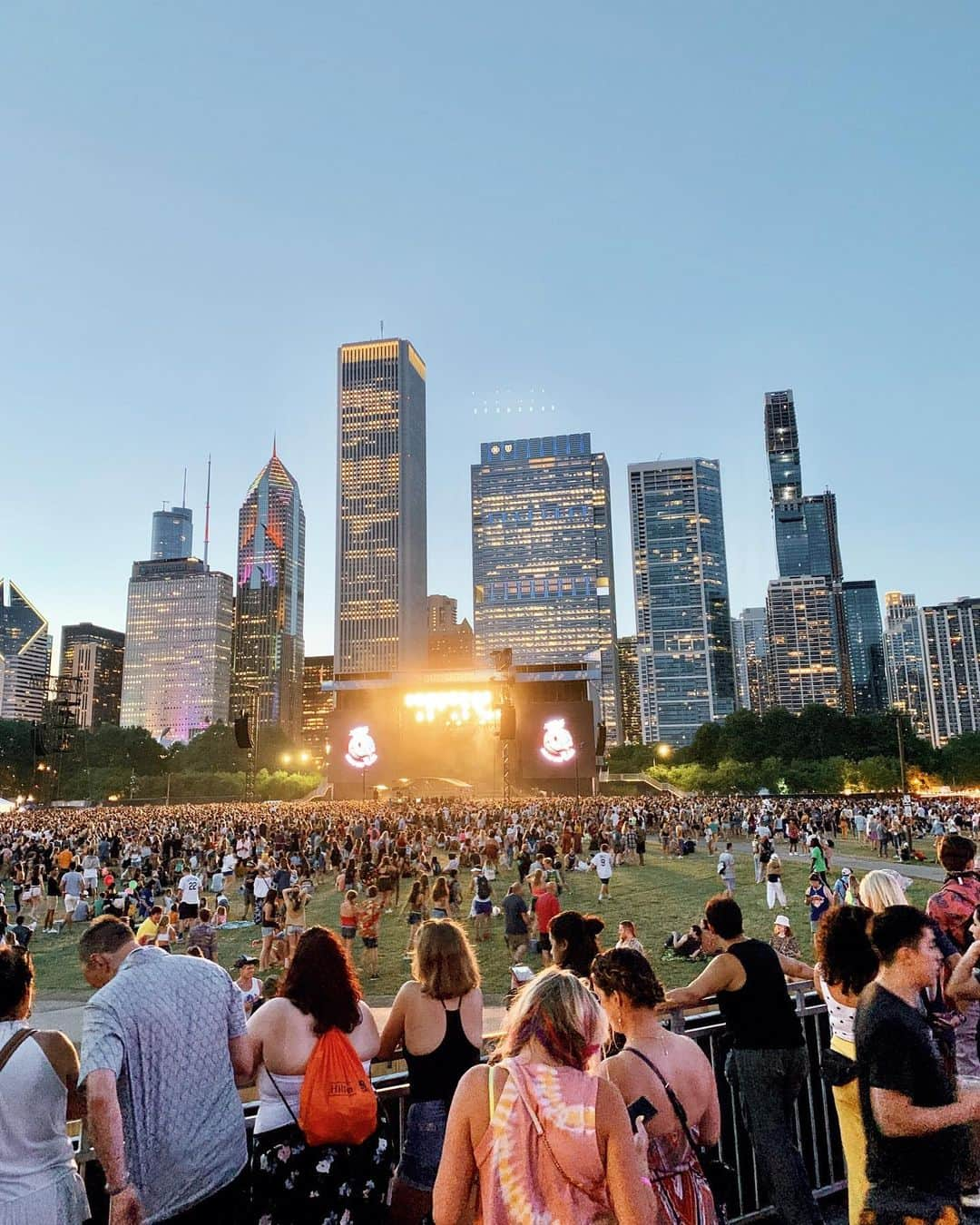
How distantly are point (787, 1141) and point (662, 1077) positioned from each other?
1746 millimetres

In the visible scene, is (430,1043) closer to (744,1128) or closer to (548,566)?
(744,1128)

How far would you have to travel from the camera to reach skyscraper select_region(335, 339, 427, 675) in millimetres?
156375

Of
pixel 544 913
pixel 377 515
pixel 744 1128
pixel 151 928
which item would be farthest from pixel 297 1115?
pixel 377 515

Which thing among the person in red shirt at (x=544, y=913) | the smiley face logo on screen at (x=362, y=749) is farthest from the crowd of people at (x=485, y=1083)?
the smiley face logo on screen at (x=362, y=749)

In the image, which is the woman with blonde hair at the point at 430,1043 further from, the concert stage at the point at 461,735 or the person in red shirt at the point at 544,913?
the concert stage at the point at 461,735

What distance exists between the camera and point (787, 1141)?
3.69 m

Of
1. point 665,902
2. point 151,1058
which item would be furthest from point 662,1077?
point 665,902

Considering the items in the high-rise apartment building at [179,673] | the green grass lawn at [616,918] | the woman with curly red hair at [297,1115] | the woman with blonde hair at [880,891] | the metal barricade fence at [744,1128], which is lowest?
the green grass lawn at [616,918]

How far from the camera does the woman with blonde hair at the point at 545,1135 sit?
1.85 meters

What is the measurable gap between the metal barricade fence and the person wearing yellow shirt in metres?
6.62

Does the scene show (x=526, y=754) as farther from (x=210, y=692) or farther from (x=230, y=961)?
(x=210, y=692)

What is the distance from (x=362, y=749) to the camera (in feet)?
174

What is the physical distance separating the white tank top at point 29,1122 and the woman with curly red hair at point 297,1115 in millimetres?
637

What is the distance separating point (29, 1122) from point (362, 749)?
51.6 m
